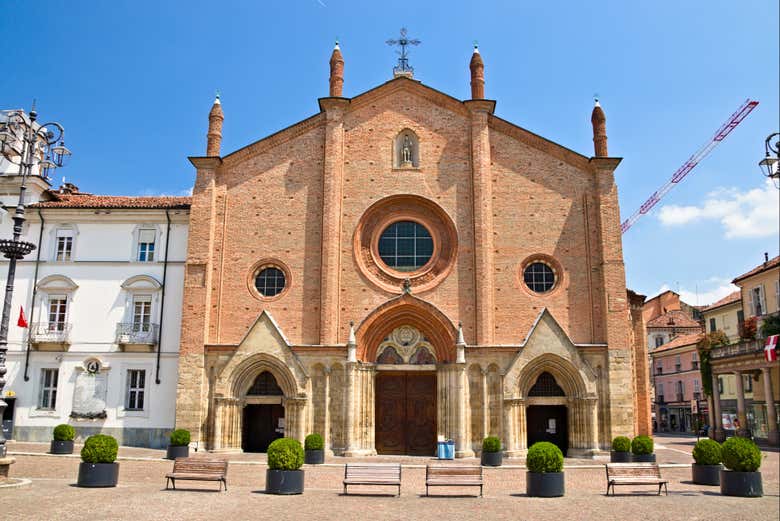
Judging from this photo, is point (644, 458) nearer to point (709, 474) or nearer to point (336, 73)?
point (709, 474)

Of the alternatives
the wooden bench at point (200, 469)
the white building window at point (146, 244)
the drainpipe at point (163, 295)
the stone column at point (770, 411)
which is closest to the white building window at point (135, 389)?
the drainpipe at point (163, 295)

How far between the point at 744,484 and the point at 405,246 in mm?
16973

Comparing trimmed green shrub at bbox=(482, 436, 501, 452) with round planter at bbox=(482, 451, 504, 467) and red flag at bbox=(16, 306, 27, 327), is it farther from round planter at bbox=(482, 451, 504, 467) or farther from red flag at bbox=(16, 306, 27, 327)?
red flag at bbox=(16, 306, 27, 327)

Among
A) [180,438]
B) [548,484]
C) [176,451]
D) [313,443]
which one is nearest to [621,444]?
[548,484]

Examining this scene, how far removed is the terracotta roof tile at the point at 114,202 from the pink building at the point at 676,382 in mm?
48940

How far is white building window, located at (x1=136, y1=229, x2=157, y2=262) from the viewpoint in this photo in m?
31.0

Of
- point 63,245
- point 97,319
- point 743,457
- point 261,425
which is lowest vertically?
point 743,457

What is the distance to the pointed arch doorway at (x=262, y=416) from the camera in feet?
93.2

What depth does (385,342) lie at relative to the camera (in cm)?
2902

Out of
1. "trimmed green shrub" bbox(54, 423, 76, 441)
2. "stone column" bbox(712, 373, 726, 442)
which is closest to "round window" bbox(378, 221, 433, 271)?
"trimmed green shrub" bbox(54, 423, 76, 441)

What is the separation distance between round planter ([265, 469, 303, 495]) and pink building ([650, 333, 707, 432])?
5342 cm

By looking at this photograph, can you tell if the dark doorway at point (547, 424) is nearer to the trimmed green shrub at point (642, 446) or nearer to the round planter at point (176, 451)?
the trimmed green shrub at point (642, 446)

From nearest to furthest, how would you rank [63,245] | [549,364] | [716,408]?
[549,364], [63,245], [716,408]

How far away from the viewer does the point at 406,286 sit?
28531 millimetres
